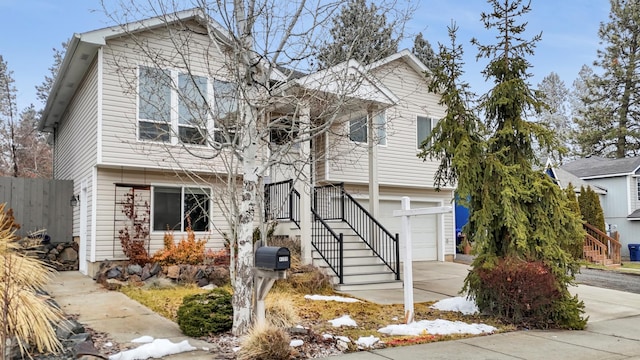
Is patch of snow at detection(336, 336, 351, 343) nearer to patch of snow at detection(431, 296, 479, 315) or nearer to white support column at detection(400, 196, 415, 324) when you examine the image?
white support column at detection(400, 196, 415, 324)

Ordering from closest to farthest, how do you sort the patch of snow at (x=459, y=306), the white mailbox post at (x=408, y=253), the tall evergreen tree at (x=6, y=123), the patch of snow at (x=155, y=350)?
the patch of snow at (x=155, y=350), the white mailbox post at (x=408, y=253), the patch of snow at (x=459, y=306), the tall evergreen tree at (x=6, y=123)

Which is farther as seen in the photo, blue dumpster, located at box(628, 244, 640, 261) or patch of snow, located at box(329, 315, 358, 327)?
blue dumpster, located at box(628, 244, 640, 261)

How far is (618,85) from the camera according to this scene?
32.8 meters

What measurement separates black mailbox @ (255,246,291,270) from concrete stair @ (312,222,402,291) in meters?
4.64

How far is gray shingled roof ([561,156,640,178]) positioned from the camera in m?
25.5

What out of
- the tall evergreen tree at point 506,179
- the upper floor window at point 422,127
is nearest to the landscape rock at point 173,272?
the tall evergreen tree at point 506,179

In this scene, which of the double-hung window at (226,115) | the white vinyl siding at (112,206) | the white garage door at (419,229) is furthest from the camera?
the white garage door at (419,229)

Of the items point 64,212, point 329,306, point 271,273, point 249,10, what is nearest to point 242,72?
point 249,10

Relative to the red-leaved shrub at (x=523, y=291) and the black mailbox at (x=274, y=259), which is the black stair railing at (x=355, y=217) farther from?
the black mailbox at (x=274, y=259)

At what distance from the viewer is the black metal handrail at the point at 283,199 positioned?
1197 centimetres

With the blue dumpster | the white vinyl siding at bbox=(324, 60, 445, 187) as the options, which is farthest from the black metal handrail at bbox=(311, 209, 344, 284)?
the blue dumpster

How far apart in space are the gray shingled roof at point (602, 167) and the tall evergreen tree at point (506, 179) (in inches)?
813

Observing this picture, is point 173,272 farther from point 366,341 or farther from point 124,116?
point 366,341

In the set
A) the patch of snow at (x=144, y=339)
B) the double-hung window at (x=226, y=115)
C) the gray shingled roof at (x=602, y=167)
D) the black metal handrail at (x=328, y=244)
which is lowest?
the patch of snow at (x=144, y=339)
